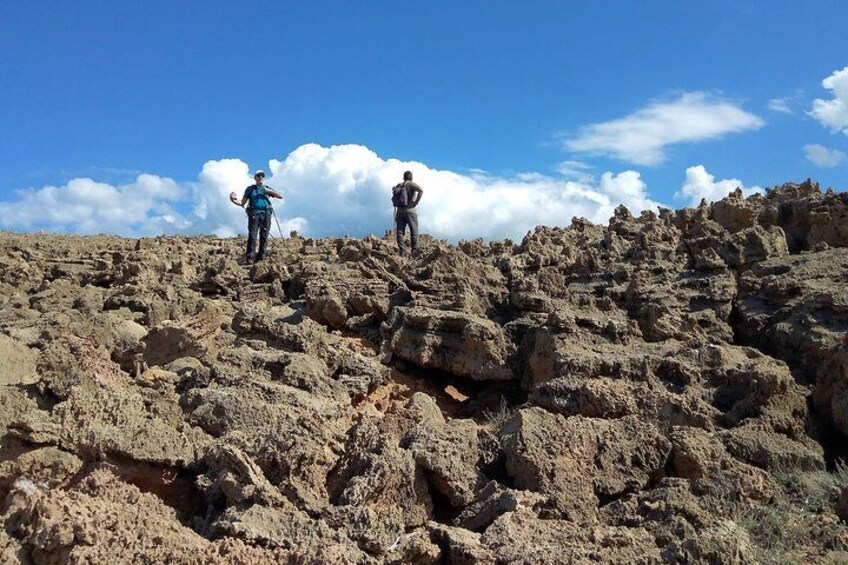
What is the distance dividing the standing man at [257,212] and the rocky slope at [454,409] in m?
1.93

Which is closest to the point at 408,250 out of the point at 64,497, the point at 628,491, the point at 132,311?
the point at 132,311

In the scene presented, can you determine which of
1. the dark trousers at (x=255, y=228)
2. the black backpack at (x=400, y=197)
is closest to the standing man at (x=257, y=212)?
the dark trousers at (x=255, y=228)

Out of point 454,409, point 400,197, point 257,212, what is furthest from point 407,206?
point 454,409

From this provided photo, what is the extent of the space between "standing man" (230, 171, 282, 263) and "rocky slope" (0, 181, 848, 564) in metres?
1.93

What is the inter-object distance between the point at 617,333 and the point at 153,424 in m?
3.86

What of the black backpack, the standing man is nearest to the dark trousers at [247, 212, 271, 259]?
the standing man

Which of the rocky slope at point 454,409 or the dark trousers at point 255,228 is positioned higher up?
the dark trousers at point 255,228

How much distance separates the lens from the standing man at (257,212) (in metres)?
11.5

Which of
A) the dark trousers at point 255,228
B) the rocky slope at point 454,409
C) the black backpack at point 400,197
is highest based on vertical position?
the black backpack at point 400,197

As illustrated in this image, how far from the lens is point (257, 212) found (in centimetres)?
1153

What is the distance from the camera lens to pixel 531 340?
7.34 metres

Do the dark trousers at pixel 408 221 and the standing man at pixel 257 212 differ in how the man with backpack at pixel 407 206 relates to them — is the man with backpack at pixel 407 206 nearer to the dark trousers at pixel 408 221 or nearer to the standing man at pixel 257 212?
the dark trousers at pixel 408 221

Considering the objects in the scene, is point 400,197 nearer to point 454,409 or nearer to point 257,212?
point 257,212

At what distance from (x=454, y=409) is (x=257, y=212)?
212 inches
